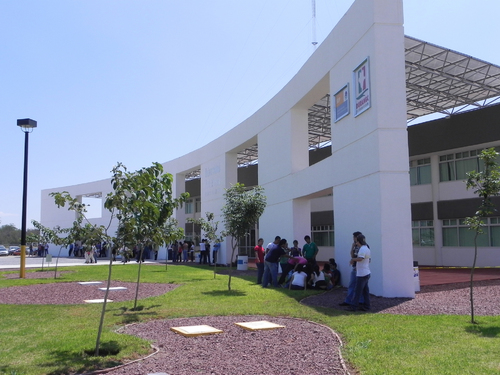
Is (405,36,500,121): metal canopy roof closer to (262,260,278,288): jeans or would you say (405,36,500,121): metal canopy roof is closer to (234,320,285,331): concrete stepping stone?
(262,260,278,288): jeans

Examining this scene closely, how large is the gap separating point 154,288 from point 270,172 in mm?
8942

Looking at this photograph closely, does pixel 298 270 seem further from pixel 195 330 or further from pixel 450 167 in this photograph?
pixel 450 167

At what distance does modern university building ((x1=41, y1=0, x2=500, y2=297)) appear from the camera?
12.6 m

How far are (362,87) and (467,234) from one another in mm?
13603

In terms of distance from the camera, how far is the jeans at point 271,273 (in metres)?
15.6

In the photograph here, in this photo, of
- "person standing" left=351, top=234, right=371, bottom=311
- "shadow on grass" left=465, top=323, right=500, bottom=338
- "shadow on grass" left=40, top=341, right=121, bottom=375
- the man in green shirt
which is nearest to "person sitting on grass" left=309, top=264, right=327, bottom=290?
the man in green shirt

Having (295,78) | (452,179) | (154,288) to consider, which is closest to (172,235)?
(154,288)

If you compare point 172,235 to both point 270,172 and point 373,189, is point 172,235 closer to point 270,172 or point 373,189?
point 373,189

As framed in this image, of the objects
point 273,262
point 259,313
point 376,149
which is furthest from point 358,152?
point 259,313

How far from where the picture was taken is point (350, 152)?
581 inches

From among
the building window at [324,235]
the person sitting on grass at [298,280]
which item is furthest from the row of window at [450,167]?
the person sitting on grass at [298,280]

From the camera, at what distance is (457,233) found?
2431cm

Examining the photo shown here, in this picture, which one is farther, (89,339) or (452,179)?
(452,179)

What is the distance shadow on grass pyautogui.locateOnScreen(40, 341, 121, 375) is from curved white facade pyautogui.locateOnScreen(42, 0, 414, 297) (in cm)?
765
